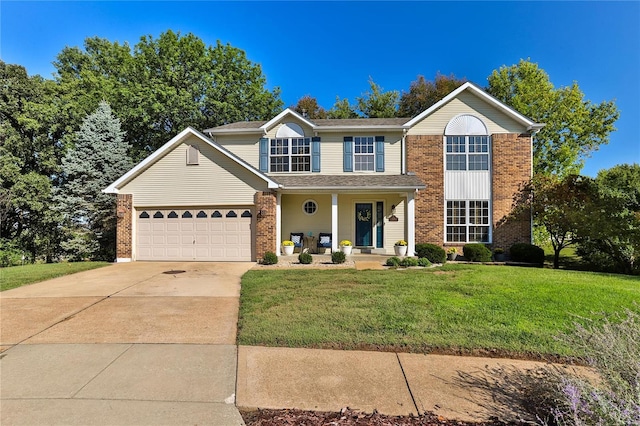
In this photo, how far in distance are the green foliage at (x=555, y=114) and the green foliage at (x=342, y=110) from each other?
36.7 feet

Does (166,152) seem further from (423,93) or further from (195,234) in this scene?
(423,93)

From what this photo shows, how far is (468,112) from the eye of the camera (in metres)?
15.4

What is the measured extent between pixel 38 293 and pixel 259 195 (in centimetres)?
754

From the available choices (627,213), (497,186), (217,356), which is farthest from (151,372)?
(497,186)

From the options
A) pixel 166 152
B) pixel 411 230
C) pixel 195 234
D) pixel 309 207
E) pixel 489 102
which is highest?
pixel 489 102

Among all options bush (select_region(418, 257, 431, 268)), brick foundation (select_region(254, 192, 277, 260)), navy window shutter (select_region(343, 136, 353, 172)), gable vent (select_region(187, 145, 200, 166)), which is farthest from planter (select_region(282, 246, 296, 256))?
bush (select_region(418, 257, 431, 268))

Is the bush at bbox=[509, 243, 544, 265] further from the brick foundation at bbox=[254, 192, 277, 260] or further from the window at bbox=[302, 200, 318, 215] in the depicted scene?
the brick foundation at bbox=[254, 192, 277, 260]

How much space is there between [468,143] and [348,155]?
5.82m

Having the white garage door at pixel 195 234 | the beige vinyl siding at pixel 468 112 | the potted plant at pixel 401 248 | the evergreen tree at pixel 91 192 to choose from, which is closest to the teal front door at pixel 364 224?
the potted plant at pixel 401 248

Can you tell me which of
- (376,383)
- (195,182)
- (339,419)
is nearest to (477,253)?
(376,383)

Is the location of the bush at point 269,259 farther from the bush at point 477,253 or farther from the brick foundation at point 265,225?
the bush at point 477,253

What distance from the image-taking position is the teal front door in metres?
15.7

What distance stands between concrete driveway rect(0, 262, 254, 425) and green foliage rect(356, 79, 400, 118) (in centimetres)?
2254

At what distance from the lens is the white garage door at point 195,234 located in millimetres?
13547
